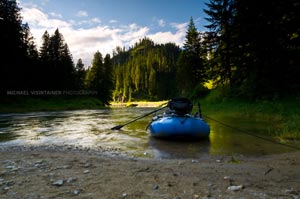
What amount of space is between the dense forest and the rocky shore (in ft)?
53.3

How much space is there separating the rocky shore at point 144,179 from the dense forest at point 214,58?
640 inches

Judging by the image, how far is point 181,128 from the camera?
11.1 metres

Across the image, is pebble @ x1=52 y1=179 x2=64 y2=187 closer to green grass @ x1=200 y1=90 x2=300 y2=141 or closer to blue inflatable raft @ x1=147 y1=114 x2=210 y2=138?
blue inflatable raft @ x1=147 y1=114 x2=210 y2=138

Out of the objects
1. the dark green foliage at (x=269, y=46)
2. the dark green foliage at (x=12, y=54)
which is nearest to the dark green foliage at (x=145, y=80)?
the dark green foliage at (x=12, y=54)

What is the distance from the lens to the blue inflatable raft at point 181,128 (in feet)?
36.3

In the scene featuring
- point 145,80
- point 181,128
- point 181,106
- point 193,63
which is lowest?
point 181,128

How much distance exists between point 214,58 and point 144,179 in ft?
96.5

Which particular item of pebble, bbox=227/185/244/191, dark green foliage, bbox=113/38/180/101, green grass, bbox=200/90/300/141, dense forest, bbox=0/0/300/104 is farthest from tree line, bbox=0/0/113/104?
dark green foliage, bbox=113/38/180/101

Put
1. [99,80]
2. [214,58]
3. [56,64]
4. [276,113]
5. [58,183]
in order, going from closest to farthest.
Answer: [58,183] < [276,113] < [214,58] < [56,64] < [99,80]

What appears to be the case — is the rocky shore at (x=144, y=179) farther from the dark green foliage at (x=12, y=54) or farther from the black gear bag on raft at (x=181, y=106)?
the dark green foliage at (x=12, y=54)

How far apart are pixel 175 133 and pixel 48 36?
5841 cm

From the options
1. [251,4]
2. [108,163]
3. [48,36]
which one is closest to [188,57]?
[251,4]

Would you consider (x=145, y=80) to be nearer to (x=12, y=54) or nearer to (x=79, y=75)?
(x=79, y=75)

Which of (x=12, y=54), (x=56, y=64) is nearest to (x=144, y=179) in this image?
(x=12, y=54)
